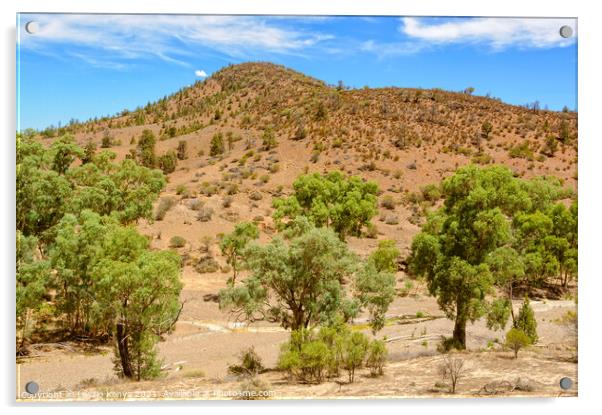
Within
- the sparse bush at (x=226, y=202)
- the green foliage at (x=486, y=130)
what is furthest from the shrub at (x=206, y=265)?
the green foliage at (x=486, y=130)

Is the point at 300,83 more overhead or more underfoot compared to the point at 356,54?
more overhead

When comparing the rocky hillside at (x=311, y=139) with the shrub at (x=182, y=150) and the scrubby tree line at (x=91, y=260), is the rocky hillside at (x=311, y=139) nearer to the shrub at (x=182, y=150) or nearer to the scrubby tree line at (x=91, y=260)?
the shrub at (x=182, y=150)

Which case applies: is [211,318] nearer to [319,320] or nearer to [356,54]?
[319,320]

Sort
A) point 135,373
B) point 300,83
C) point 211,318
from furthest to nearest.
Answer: point 300,83, point 211,318, point 135,373

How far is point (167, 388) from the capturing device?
28.9 ft

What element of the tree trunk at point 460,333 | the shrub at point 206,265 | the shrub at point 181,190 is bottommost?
the tree trunk at point 460,333

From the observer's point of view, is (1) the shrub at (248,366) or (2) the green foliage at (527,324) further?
(2) the green foliage at (527,324)

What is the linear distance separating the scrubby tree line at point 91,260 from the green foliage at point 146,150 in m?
20.4

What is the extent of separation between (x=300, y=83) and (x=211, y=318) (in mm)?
31457

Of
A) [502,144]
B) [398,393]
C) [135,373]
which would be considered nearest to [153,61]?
[135,373]

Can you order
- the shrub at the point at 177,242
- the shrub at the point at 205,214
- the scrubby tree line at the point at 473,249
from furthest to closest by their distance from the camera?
the shrub at the point at 205,214, the shrub at the point at 177,242, the scrubby tree line at the point at 473,249
